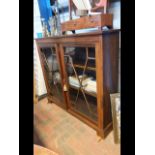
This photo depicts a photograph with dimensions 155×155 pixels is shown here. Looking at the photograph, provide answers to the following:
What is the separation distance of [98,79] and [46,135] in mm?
745

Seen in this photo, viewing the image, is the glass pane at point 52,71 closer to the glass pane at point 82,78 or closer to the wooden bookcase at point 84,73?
the wooden bookcase at point 84,73

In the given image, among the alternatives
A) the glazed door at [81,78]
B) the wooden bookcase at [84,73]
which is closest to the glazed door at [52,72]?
the wooden bookcase at [84,73]

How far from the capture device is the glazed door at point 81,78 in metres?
1.10

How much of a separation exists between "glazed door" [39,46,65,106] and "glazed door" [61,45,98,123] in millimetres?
139

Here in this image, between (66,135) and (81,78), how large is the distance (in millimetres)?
548

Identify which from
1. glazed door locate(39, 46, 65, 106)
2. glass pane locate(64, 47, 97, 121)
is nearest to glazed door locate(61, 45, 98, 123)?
glass pane locate(64, 47, 97, 121)

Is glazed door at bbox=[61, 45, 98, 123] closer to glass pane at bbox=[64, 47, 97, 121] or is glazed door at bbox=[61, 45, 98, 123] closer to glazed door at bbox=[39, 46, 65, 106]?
glass pane at bbox=[64, 47, 97, 121]

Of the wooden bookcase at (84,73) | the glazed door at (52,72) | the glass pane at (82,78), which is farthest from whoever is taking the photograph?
the glazed door at (52,72)

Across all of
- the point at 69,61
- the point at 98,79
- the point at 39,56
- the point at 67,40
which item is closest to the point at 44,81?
the point at 39,56
